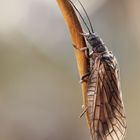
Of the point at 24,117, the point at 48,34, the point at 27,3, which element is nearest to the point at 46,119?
the point at 24,117

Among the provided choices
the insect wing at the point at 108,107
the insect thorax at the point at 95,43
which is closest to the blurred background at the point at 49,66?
the insect thorax at the point at 95,43

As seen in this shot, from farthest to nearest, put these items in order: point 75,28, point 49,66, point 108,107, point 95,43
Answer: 1. point 49,66
2. point 95,43
3. point 108,107
4. point 75,28

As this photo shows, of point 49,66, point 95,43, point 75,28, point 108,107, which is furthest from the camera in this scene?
point 49,66

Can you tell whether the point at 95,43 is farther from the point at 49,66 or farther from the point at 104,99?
the point at 49,66

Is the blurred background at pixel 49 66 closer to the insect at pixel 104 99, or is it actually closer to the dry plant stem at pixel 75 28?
the insect at pixel 104 99

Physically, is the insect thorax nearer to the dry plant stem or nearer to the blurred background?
the dry plant stem

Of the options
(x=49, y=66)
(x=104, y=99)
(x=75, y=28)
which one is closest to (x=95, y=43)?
(x=104, y=99)

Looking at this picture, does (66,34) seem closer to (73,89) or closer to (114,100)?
(73,89)
